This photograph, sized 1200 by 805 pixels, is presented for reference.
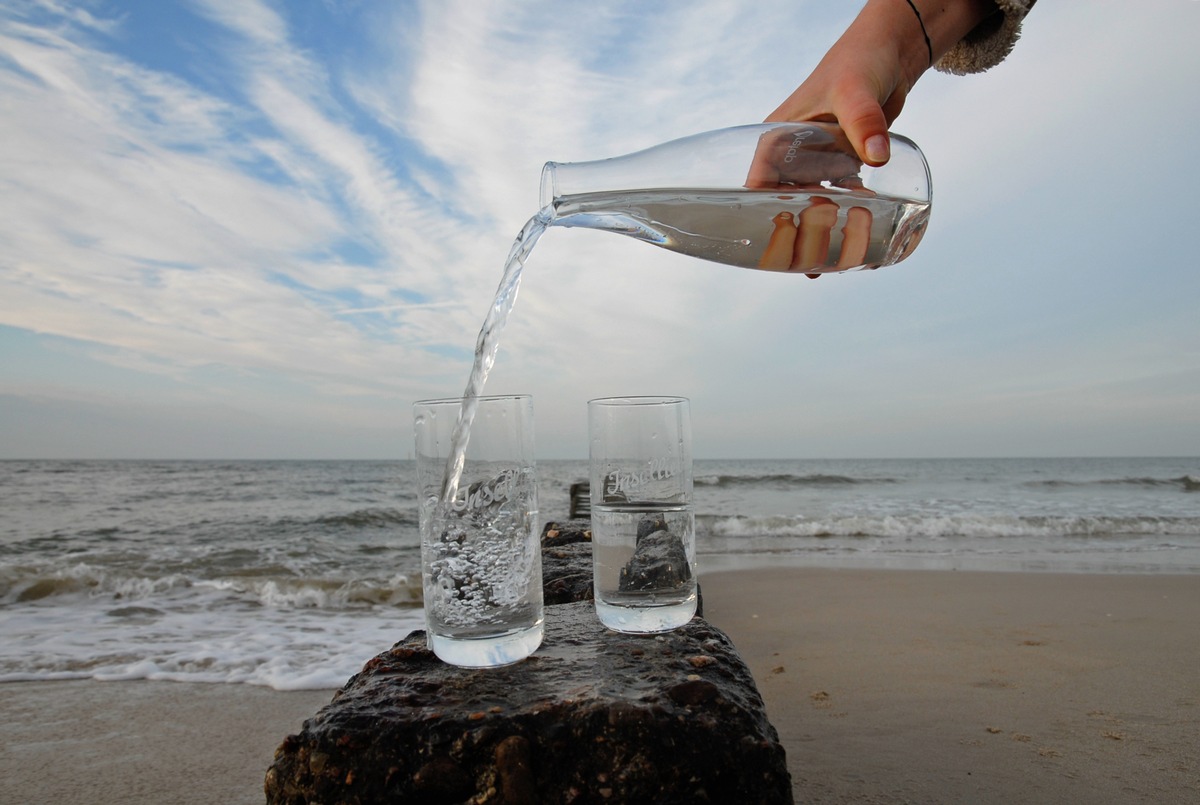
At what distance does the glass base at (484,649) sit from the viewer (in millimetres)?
1456

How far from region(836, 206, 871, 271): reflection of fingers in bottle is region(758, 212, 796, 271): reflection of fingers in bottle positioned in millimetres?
127

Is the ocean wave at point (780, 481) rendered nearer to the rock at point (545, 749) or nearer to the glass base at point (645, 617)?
the glass base at point (645, 617)

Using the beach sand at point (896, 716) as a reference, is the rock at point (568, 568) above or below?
above

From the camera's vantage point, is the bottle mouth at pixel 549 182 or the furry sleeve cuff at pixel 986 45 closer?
the bottle mouth at pixel 549 182

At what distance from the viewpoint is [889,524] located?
11.5m

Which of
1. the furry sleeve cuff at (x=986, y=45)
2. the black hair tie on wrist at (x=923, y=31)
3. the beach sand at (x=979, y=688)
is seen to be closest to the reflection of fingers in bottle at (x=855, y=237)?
the black hair tie on wrist at (x=923, y=31)

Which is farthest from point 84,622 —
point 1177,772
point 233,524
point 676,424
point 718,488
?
point 718,488

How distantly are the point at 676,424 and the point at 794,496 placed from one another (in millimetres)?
18675

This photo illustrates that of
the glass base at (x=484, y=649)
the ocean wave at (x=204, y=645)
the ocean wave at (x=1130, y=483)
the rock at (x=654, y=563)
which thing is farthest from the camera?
the ocean wave at (x=1130, y=483)

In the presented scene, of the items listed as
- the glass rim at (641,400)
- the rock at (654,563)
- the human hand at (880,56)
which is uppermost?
the human hand at (880,56)

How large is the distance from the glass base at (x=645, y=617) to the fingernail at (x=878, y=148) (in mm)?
1062

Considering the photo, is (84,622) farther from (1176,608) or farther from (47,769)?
(1176,608)

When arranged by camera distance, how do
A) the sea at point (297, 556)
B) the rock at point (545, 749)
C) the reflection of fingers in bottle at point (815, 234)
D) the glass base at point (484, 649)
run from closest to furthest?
the rock at point (545, 749), the glass base at point (484, 649), the reflection of fingers in bottle at point (815, 234), the sea at point (297, 556)

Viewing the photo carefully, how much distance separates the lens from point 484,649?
146 cm
